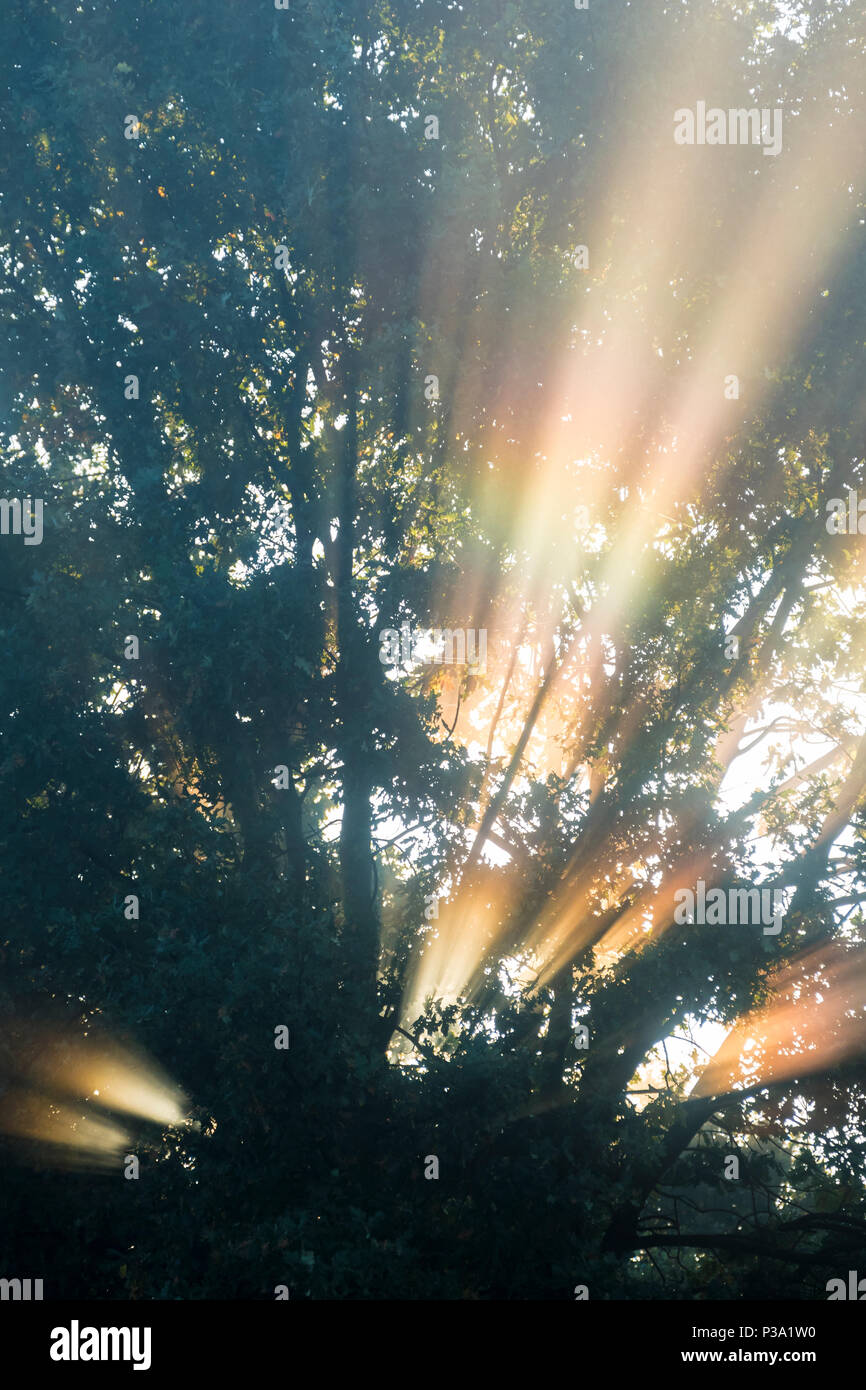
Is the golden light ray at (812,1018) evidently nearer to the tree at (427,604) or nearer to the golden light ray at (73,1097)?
the tree at (427,604)

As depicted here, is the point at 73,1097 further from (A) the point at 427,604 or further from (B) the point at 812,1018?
(B) the point at 812,1018

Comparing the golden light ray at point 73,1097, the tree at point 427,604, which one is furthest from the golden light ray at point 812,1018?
the golden light ray at point 73,1097

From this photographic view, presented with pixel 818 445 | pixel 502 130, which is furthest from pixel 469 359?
pixel 818 445

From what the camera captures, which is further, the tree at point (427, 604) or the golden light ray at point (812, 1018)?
the golden light ray at point (812, 1018)

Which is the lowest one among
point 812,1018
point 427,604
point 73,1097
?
point 73,1097

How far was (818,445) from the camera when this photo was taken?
560 inches

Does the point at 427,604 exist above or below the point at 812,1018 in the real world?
above

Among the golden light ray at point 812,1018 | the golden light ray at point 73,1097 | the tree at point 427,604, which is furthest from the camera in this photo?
the golden light ray at point 812,1018

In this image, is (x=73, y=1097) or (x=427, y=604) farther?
(x=427, y=604)

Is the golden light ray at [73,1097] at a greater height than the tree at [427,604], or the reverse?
the tree at [427,604]

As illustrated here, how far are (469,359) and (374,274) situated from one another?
1.69m

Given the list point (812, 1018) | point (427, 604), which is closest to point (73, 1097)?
point (427, 604)

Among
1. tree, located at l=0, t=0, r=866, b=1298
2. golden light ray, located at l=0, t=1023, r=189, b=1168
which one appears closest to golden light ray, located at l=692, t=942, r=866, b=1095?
tree, located at l=0, t=0, r=866, b=1298
